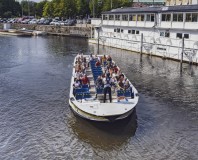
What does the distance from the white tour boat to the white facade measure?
2552 cm

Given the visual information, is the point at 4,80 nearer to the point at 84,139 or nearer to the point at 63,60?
the point at 63,60

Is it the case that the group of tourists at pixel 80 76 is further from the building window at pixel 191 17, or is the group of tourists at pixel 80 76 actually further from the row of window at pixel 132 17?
the row of window at pixel 132 17

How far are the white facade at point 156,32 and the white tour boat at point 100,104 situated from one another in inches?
1005

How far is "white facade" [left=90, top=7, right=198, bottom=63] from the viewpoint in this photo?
50281 millimetres

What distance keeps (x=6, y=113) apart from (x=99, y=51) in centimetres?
4155

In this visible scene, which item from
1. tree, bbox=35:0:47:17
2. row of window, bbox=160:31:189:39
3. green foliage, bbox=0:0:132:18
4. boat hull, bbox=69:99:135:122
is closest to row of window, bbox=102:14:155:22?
row of window, bbox=160:31:189:39

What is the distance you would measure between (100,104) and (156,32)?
36.4 m

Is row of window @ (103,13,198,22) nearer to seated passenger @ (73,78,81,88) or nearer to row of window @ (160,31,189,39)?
row of window @ (160,31,189,39)

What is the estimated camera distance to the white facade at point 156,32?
50.3 m

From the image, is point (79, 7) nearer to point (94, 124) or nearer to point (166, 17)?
point (166, 17)

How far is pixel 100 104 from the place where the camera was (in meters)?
25.5

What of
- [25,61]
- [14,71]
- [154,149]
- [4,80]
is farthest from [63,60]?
[154,149]

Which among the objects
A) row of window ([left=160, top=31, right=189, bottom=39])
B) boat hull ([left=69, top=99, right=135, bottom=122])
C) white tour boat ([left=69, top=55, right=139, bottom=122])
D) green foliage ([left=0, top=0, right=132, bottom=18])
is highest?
green foliage ([left=0, top=0, right=132, bottom=18])

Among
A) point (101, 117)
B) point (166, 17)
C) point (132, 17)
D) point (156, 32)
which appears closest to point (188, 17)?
point (166, 17)
